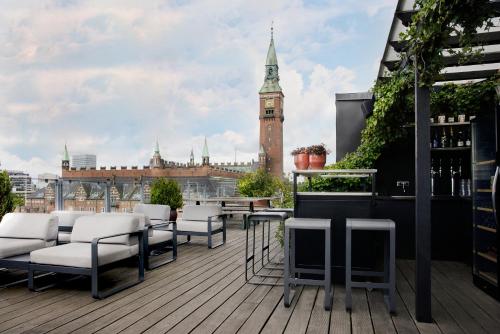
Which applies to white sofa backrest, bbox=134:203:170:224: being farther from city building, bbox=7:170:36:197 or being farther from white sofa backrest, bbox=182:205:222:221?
city building, bbox=7:170:36:197

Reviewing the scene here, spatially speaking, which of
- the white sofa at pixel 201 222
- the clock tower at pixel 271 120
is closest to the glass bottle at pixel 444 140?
the white sofa at pixel 201 222

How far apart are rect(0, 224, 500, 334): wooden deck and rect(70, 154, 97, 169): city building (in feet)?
212

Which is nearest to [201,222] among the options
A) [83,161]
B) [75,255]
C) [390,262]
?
[75,255]

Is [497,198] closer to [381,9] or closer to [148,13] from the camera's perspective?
[381,9]

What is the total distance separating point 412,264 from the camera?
458 cm

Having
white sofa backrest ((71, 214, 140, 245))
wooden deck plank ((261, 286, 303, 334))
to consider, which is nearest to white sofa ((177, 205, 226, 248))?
white sofa backrest ((71, 214, 140, 245))

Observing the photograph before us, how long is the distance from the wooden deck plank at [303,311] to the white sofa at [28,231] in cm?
273

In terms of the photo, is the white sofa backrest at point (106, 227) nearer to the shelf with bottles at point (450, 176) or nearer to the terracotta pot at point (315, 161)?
the terracotta pot at point (315, 161)

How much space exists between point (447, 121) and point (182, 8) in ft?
25.1

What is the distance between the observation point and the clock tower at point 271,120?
204 ft

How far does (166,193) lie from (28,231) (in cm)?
396

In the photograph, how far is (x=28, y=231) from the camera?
12.6ft

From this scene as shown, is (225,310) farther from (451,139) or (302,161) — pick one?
(451,139)

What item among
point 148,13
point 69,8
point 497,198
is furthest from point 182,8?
point 497,198
